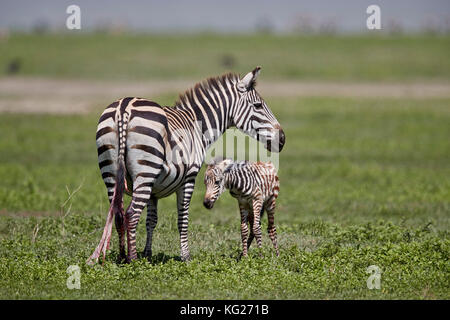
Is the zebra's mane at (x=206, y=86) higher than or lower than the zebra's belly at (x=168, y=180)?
higher

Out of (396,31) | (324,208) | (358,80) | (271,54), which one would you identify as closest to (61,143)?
(324,208)

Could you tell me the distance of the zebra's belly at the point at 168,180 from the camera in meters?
9.96

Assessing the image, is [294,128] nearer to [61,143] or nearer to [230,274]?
[61,143]

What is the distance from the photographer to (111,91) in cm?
4488

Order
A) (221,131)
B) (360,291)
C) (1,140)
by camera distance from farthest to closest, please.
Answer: (1,140) → (221,131) → (360,291)

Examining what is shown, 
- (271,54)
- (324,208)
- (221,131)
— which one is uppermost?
(271,54)

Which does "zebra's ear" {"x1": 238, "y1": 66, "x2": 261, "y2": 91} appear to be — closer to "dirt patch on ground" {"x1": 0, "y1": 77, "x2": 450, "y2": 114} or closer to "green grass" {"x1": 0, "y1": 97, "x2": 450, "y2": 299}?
"green grass" {"x1": 0, "y1": 97, "x2": 450, "y2": 299}

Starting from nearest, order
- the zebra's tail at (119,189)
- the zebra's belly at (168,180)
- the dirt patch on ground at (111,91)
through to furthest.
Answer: the zebra's tail at (119,189) < the zebra's belly at (168,180) < the dirt patch on ground at (111,91)

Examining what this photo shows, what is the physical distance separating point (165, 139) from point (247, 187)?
1606mm

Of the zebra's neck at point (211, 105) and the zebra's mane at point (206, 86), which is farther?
the zebra's mane at point (206, 86)

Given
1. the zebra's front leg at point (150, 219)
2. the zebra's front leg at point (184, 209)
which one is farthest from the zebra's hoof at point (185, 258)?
the zebra's front leg at point (150, 219)

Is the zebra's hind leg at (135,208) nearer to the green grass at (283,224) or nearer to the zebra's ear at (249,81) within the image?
the green grass at (283,224)
